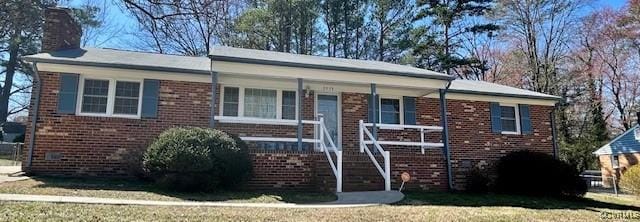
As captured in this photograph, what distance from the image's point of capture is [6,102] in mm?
29891

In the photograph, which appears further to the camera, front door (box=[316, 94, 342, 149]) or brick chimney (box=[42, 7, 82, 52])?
front door (box=[316, 94, 342, 149])

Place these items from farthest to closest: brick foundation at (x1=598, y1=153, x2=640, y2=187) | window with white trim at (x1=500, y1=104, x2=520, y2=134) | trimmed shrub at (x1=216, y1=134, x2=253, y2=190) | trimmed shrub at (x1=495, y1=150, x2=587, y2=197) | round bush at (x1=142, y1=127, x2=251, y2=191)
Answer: brick foundation at (x1=598, y1=153, x2=640, y2=187) < window with white trim at (x1=500, y1=104, x2=520, y2=134) < trimmed shrub at (x1=495, y1=150, x2=587, y2=197) < trimmed shrub at (x1=216, y1=134, x2=253, y2=190) < round bush at (x1=142, y1=127, x2=251, y2=191)

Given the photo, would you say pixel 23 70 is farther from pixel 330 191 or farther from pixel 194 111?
pixel 330 191

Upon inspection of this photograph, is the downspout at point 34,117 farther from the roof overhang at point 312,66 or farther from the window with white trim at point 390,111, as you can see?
the window with white trim at point 390,111

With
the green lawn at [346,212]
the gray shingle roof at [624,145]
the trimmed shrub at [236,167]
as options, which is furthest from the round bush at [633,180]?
the gray shingle roof at [624,145]

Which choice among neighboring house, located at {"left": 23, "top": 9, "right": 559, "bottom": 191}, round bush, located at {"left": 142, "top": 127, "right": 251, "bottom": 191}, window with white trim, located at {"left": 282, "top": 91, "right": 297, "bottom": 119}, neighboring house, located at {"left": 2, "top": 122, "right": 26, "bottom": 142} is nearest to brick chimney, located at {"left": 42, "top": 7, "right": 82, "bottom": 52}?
neighboring house, located at {"left": 23, "top": 9, "right": 559, "bottom": 191}

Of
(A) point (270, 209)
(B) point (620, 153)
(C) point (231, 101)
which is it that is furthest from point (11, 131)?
A: (B) point (620, 153)

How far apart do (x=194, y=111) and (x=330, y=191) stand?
14.9 feet

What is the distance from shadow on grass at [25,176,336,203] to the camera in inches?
319

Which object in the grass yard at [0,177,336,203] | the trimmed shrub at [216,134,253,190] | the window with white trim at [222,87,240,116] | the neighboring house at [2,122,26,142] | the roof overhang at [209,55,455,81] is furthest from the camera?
the neighboring house at [2,122,26,142]

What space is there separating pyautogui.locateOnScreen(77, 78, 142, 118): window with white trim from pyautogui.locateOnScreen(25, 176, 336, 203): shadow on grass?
1968 mm

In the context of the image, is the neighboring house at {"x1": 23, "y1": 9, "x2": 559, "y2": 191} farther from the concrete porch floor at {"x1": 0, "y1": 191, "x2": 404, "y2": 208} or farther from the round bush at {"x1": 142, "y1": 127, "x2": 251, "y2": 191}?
the round bush at {"x1": 142, "y1": 127, "x2": 251, "y2": 191}

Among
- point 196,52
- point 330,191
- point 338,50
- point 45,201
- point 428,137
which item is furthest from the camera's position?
point 338,50

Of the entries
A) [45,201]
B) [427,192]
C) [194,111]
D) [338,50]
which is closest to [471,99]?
[427,192]
